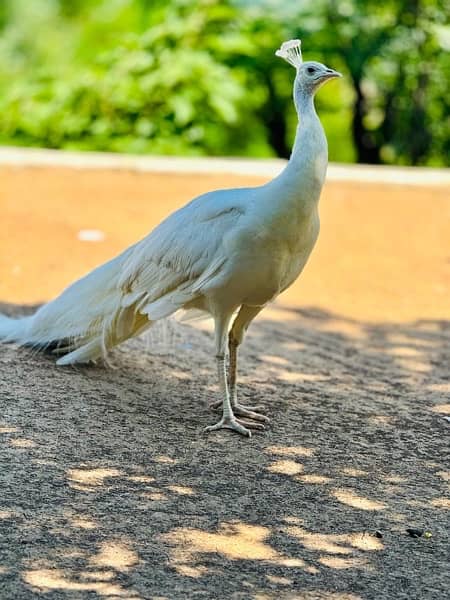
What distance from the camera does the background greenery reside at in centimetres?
1180

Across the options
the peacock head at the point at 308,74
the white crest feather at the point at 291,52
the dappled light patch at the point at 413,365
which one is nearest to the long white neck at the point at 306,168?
the peacock head at the point at 308,74

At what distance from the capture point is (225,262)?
185 inches

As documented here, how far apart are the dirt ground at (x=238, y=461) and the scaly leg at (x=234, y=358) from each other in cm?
10

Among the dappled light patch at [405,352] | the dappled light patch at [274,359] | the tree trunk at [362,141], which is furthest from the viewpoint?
the tree trunk at [362,141]

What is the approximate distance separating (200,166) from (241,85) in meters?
2.73

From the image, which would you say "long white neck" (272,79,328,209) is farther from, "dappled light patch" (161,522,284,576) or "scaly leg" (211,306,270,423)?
"dappled light patch" (161,522,284,576)

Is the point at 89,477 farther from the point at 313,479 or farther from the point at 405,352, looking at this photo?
the point at 405,352

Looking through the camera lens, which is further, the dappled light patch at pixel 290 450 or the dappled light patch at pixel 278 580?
the dappled light patch at pixel 290 450

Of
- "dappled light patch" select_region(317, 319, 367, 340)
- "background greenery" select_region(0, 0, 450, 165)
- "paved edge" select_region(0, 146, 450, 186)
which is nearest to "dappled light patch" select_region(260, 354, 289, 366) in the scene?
"dappled light patch" select_region(317, 319, 367, 340)

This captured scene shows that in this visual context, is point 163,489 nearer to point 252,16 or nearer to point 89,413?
point 89,413

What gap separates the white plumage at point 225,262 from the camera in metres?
4.62

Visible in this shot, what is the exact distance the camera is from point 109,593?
354cm

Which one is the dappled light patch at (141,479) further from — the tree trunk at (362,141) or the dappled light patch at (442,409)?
the tree trunk at (362,141)

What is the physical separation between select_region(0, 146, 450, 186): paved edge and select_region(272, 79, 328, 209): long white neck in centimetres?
510
